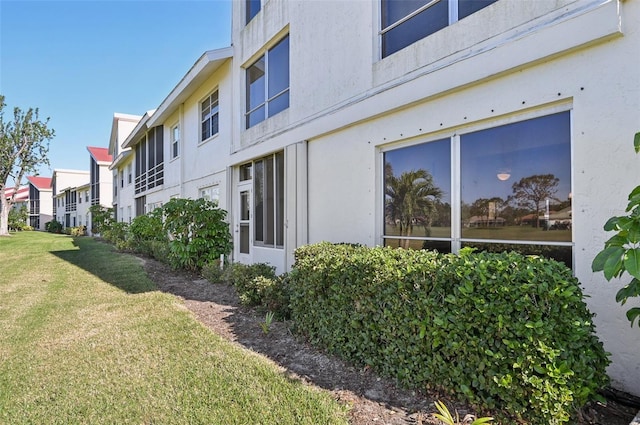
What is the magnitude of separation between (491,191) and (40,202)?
6889 cm

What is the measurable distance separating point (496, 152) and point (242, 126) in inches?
315

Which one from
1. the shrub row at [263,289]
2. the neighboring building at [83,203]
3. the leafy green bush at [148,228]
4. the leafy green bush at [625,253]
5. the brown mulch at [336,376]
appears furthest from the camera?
the neighboring building at [83,203]

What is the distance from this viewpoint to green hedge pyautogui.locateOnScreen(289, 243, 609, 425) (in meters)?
2.74

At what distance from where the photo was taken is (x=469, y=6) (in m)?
4.86

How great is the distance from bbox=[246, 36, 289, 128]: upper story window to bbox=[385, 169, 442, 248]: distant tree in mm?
4335

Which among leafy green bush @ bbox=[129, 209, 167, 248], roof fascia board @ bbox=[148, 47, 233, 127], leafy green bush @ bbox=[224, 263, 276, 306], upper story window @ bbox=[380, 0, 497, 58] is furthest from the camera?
leafy green bush @ bbox=[129, 209, 167, 248]

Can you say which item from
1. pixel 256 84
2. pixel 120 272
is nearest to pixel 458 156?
pixel 256 84

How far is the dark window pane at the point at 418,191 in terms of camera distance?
5051 mm

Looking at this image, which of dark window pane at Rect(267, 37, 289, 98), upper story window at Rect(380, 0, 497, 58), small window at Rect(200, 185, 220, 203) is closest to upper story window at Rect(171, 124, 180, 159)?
small window at Rect(200, 185, 220, 203)

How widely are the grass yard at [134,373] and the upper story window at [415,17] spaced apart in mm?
5046

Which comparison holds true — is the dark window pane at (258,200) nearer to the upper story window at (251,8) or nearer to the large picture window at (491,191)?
the upper story window at (251,8)

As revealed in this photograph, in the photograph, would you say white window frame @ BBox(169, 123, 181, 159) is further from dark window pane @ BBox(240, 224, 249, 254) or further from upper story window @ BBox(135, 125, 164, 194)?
dark window pane @ BBox(240, 224, 249, 254)

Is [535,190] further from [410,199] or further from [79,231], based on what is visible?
[79,231]

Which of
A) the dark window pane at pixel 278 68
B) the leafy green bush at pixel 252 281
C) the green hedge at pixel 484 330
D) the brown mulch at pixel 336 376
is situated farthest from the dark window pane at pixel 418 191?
the dark window pane at pixel 278 68
